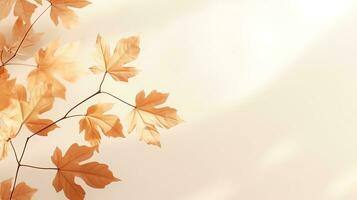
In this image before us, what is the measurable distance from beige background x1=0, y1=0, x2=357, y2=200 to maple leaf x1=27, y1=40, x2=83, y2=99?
56 mm

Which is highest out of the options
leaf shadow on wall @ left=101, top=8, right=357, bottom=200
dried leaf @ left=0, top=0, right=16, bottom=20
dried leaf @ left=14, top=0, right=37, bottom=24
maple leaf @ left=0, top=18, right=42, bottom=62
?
dried leaf @ left=0, top=0, right=16, bottom=20

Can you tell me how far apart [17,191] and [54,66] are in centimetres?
24

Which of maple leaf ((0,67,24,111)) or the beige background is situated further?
the beige background

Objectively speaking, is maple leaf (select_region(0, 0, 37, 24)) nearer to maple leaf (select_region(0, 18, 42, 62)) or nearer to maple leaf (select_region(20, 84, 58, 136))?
maple leaf (select_region(0, 18, 42, 62))

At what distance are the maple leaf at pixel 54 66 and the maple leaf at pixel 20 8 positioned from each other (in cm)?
8

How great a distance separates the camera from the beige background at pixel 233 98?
2.82 ft

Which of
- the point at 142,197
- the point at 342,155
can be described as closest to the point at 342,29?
the point at 342,155

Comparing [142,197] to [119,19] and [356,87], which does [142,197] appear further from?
[356,87]

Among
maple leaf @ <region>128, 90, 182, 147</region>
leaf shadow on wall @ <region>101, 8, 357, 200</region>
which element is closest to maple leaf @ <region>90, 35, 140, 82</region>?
maple leaf @ <region>128, 90, 182, 147</region>

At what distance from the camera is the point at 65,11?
869 mm

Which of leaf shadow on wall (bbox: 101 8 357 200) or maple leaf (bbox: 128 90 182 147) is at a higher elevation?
maple leaf (bbox: 128 90 182 147)

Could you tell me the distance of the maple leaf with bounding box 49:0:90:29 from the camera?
0.83m

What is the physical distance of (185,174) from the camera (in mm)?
865

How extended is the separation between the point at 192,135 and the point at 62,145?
0.26m
